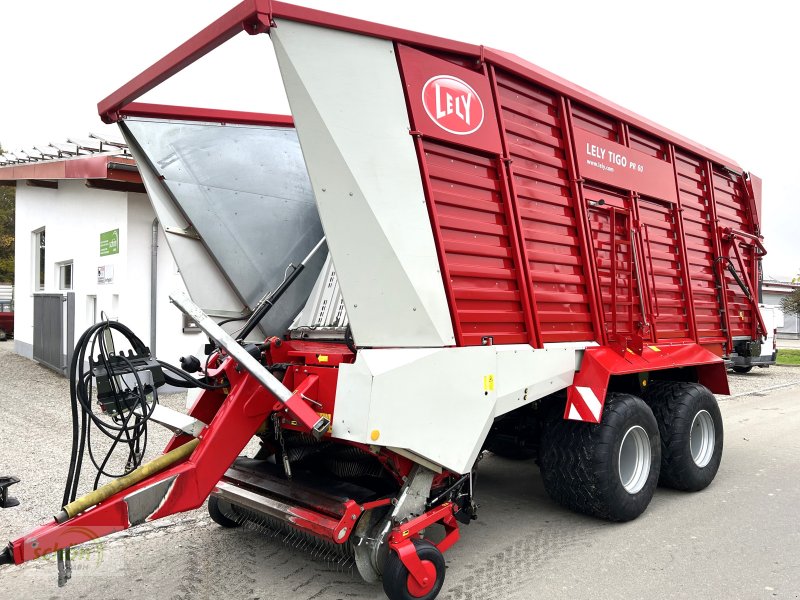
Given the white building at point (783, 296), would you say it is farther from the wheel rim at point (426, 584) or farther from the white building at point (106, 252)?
the wheel rim at point (426, 584)

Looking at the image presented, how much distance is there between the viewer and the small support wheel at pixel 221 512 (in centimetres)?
399

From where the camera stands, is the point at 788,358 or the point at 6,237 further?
the point at 6,237

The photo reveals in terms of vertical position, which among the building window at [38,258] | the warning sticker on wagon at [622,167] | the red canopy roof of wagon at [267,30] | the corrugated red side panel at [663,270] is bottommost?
the corrugated red side panel at [663,270]

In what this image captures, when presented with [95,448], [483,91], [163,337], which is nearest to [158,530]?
[95,448]

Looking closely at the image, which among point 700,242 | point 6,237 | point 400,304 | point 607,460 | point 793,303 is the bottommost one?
point 607,460

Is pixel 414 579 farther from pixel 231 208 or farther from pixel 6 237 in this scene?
pixel 6 237

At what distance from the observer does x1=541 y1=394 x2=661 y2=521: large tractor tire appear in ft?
13.3

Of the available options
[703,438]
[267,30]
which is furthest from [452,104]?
[703,438]

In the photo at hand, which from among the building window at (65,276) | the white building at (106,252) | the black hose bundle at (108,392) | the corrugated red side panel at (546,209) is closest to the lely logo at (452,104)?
the corrugated red side panel at (546,209)

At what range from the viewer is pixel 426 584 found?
9.98ft

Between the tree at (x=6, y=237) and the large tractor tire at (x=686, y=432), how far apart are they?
2934cm

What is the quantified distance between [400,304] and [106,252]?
317 inches

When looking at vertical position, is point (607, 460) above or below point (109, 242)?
below

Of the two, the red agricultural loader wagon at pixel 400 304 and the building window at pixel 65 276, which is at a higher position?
the building window at pixel 65 276
